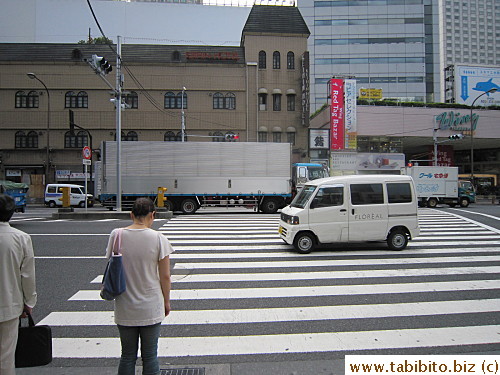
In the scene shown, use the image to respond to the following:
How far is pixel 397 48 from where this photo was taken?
6188cm

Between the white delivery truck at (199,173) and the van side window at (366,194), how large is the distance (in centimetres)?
1132

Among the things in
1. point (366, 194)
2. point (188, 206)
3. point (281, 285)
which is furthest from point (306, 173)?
point (281, 285)

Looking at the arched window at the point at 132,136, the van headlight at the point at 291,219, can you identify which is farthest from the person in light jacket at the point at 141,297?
the arched window at the point at 132,136

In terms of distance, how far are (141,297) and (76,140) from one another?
39.3 m

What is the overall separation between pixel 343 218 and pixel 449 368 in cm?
549

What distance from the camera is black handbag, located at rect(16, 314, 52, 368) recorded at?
280 centimetres

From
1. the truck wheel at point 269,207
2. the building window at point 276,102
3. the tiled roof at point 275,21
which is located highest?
the tiled roof at point 275,21

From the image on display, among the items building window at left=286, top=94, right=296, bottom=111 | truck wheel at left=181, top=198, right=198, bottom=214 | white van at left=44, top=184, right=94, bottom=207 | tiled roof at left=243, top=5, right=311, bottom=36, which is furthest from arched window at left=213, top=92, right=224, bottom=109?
truck wheel at left=181, top=198, right=198, bottom=214

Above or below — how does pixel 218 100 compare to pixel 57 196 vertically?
above

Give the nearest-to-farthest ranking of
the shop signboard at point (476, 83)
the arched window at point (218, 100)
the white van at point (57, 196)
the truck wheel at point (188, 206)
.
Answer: the truck wheel at point (188, 206) < the white van at point (57, 196) < the arched window at point (218, 100) < the shop signboard at point (476, 83)

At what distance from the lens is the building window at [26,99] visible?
37.1 m

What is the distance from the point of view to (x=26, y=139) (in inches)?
1458

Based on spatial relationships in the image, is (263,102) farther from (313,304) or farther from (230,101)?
(313,304)

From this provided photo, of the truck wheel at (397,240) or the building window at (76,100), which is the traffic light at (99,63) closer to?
the truck wheel at (397,240)
